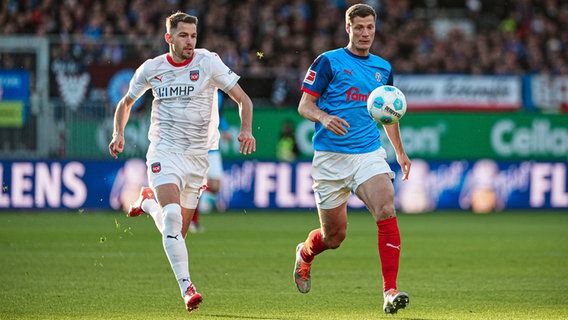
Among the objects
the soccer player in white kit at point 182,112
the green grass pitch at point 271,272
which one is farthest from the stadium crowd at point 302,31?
the soccer player in white kit at point 182,112

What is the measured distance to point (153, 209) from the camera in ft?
30.1

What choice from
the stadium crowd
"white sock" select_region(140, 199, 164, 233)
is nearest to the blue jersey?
"white sock" select_region(140, 199, 164, 233)

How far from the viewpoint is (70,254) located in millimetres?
13328

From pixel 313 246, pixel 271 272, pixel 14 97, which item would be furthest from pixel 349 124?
pixel 14 97

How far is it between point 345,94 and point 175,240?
1.77m

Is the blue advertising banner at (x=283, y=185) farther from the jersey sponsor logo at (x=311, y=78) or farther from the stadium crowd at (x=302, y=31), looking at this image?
the jersey sponsor logo at (x=311, y=78)

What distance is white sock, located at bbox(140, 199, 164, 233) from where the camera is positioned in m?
8.89

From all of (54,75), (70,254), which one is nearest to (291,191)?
(54,75)

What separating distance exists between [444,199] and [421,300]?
1366 cm

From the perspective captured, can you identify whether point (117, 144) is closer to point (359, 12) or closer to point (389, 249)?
point (359, 12)

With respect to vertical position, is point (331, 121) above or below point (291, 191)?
above

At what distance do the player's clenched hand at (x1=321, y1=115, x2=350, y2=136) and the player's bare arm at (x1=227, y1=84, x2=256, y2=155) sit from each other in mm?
603

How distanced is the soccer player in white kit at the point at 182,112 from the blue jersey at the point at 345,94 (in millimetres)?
589

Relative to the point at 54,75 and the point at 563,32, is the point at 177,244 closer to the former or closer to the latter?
the point at 54,75
